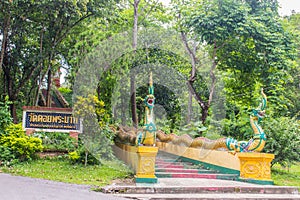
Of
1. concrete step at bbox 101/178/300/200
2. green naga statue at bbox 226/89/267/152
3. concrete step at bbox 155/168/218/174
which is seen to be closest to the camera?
concrete step at bbox 101/178/300/200

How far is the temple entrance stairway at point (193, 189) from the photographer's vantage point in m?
6.11

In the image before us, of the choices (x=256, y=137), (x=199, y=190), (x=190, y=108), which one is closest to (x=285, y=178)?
(x=256, y=137)

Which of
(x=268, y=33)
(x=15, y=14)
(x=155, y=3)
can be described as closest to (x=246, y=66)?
(x=268, y=33)

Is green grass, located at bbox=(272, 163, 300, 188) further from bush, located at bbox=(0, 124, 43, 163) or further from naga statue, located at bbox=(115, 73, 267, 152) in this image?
bush, located at bbox=(0, 124, 43, 163)

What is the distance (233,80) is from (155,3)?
14.4 ft

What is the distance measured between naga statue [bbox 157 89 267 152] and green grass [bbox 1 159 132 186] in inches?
88.1

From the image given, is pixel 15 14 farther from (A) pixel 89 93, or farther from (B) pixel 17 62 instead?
(A) pixel 89 93

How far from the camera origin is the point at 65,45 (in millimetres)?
13859

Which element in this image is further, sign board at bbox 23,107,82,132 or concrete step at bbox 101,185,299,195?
sign board at bbox 23,107,82,132

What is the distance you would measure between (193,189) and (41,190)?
2751 millimetres

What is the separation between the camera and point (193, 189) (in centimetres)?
644

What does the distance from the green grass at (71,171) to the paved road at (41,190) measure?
1.51 feet

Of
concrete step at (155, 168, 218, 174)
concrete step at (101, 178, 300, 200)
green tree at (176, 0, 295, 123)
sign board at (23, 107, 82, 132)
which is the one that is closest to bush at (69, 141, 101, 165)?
sign board at (23, 107, 82, 132)

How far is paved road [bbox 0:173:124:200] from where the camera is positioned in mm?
5289
